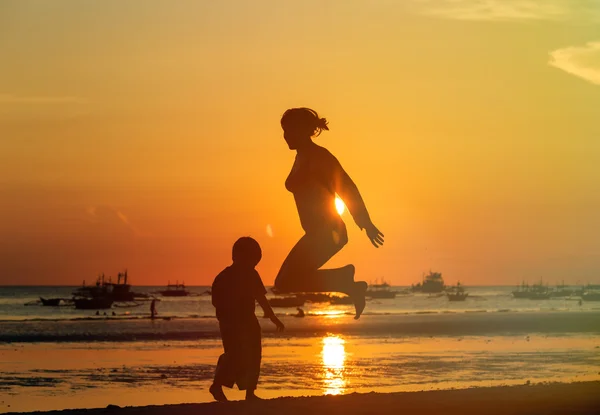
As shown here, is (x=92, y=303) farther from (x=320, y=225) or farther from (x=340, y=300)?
(x=320, y=225)

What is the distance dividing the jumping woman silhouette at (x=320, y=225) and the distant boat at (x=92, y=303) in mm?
113867

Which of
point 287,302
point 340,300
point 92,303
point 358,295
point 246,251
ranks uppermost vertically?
point 340,300

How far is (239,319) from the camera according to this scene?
13.2 m

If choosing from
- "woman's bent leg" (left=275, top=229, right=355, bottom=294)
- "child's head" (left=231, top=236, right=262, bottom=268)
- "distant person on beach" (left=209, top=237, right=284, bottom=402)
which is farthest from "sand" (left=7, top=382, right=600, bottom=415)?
"child's head" (left=231, top=236, right=262, bottom=268)

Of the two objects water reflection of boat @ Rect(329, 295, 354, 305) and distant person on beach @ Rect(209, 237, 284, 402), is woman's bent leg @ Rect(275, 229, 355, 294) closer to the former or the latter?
distant person on beach @ Rect(209, 237, 284, 402)

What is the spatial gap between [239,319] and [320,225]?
6.12ft

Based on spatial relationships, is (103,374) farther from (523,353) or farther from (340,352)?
(523,353)

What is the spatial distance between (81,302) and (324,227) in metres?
115

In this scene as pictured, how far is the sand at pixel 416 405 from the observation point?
12.0 m

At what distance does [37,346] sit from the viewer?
185ft

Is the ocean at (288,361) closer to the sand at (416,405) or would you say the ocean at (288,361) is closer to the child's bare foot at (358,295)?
the sand at (416,405)

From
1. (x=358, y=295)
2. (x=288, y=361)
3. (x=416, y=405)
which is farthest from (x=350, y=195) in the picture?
(x=288, y=361)

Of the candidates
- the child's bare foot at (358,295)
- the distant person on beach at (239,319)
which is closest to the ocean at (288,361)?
the distant person on beach at (239,319)

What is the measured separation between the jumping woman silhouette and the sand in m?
1.19
